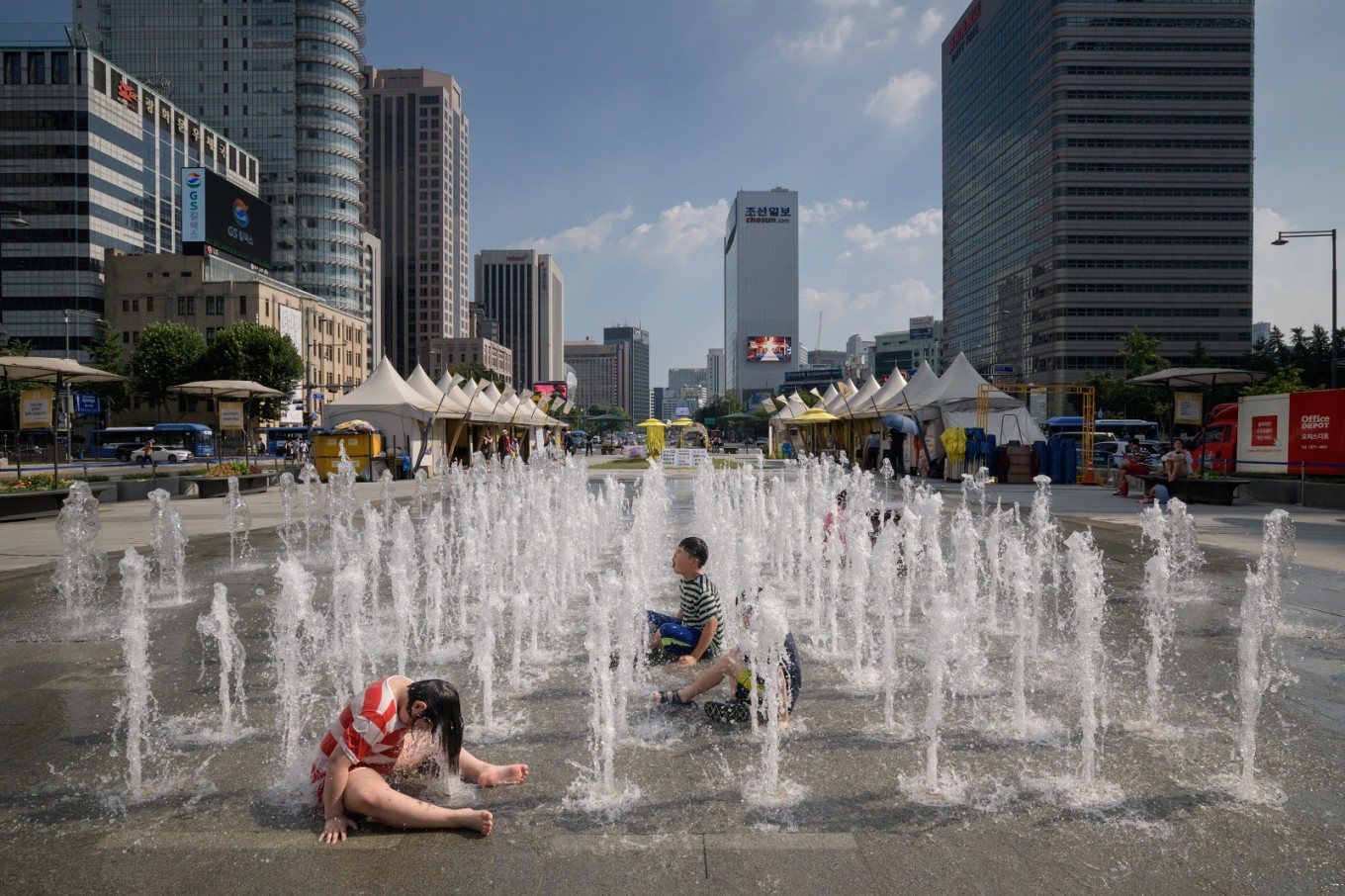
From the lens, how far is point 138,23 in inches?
3580

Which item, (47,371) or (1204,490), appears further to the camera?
(1204,490)

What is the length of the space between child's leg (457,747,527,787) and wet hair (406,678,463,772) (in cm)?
24

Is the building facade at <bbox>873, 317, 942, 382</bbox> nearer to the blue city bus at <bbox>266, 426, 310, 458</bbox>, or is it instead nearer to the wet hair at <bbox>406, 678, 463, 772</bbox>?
the blue city bus at <bbox>266, 426, 310, 458</bbox>

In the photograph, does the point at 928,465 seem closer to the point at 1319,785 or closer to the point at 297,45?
the point at 1319,785

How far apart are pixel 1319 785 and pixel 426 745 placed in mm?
4450

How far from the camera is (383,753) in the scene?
345 centimetres

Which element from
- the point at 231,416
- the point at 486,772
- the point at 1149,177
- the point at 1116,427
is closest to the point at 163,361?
the point at 231,416

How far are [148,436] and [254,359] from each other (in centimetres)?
1008

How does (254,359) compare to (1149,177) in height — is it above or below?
below

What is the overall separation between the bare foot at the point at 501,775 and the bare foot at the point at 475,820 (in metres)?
0.43

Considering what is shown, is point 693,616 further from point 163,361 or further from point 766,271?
point 766,271

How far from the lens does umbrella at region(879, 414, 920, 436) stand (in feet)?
90.7

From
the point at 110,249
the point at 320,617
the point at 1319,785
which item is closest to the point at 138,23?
the point at 110,249

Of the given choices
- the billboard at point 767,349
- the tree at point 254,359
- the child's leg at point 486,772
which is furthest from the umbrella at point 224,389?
the billboard at point 767,349
